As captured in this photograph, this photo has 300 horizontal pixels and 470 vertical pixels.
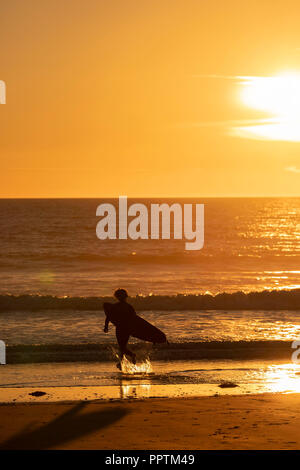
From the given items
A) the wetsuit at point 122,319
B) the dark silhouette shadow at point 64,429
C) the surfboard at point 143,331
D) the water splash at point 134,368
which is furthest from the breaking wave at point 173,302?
the dark silhouette shadow at point 64,429

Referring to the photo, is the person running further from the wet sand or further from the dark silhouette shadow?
the dark silhouette shadow

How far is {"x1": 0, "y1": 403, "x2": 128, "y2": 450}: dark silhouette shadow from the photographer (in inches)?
317

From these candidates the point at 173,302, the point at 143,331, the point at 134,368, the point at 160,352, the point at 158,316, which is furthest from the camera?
the point at 173,302

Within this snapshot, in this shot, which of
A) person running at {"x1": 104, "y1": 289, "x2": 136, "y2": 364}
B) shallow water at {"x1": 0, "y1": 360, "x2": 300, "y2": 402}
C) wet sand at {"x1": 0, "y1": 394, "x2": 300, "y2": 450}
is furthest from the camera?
person running at {"x1": 104, "y1": 289, "x2": 136, "y2": 364}

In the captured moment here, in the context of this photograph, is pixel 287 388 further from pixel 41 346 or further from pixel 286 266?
pixel 286 266

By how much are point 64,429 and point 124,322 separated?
3614 millimetres

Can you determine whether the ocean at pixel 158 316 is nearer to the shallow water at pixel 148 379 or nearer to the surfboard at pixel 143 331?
the shallow water at pixel 148 379

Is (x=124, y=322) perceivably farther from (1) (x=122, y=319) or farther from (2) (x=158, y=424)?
(2) (x=158, y=424)

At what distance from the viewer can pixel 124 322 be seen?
12.1m

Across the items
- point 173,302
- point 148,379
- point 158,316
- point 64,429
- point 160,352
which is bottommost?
point 64,429

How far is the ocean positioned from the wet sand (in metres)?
1.02

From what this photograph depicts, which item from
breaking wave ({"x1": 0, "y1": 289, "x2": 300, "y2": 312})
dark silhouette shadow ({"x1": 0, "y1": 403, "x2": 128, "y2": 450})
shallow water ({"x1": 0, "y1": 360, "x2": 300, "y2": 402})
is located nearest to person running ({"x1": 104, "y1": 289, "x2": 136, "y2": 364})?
shallow water ({"x1": 0, "y1": 360, "x2": 300, "y2": 402})

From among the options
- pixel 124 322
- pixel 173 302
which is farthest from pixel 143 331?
pixel 173 302

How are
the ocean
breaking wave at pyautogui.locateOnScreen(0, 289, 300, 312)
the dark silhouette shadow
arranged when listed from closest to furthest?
the dark silhouette shadow
the ocean
breaking wave at pyautogui.locateOnScreen(0, 289, 300, 312)
